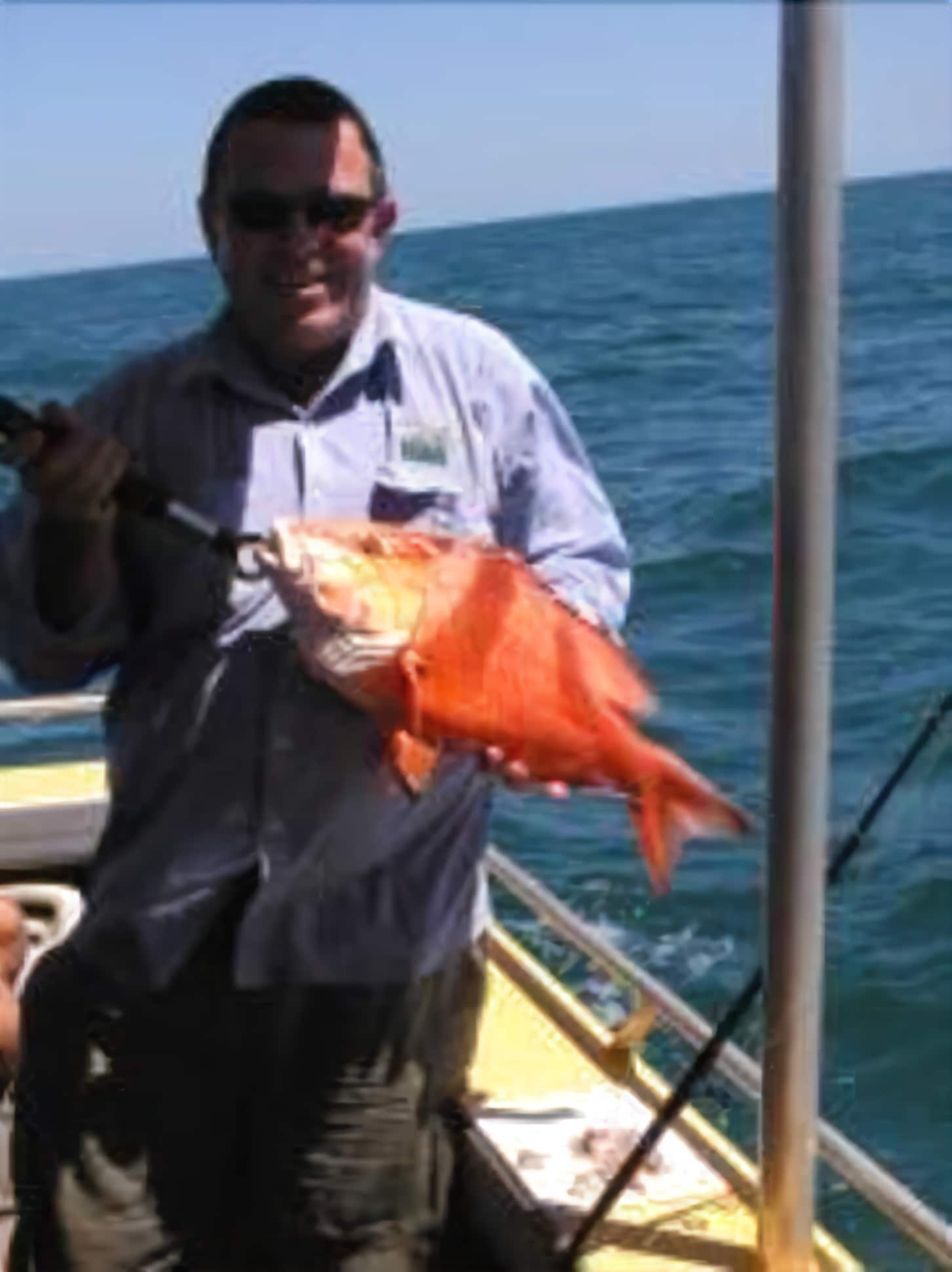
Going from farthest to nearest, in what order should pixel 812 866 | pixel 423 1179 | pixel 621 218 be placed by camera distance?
pixel 621 218 → pixel 423 1179 → pixel 812 866

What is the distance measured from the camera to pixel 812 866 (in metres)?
2.60

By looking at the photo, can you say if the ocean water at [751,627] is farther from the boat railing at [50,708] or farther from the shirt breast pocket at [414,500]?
the boat railing at [50,708]

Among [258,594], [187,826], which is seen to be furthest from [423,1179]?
[258,594]

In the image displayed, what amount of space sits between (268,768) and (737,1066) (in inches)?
33.5

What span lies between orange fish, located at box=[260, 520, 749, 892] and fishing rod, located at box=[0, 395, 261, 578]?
76mm

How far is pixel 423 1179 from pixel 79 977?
53cm

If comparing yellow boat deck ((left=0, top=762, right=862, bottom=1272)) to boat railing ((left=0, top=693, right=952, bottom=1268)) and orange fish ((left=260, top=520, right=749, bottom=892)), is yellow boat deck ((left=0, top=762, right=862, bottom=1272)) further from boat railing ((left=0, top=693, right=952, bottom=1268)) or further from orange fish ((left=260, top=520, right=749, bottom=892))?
orange fish ((left=260, top=520, right=749, bottom=892))

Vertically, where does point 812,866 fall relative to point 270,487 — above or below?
below

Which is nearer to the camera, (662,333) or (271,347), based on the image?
(271,347)

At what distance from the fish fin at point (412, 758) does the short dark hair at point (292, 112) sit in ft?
2.13

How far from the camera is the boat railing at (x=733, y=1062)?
278 centimetres

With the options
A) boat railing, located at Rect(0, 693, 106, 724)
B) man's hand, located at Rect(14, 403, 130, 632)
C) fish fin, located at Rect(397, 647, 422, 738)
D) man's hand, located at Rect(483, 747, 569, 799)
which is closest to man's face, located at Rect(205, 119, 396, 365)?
man's hand, located at Rect(14, 403, 130, 632)

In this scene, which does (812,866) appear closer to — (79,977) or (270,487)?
(270,487)

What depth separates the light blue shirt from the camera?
2711 mm
